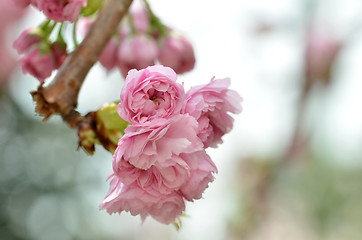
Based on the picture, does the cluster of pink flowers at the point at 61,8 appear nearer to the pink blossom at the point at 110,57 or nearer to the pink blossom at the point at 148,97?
the pink blossom at the point at 148,97

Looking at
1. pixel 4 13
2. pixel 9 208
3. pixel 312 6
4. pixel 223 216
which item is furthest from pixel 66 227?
pixel 4 13

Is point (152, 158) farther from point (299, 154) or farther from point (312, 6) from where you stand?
point (312, 6)

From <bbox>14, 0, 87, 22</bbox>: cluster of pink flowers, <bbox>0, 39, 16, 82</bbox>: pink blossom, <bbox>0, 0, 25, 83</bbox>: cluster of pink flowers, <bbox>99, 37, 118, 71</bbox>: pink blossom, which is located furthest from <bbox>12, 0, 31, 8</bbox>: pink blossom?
<bbox>0, 39, 16, 82</bbox>: pink blossom

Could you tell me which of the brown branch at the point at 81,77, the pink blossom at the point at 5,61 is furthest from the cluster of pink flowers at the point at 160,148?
the pink blossom at the point at 5,61

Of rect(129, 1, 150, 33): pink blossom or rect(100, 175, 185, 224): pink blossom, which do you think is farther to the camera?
rect(129, 1, 150, 33): pink blossom

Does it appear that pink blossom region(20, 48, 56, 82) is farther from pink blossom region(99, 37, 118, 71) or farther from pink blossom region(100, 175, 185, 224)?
pink blossom region(100, 175, 185, 224)

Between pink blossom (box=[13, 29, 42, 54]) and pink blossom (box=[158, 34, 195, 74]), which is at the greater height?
pink blossom (box=[158, 34, 195, 74])
